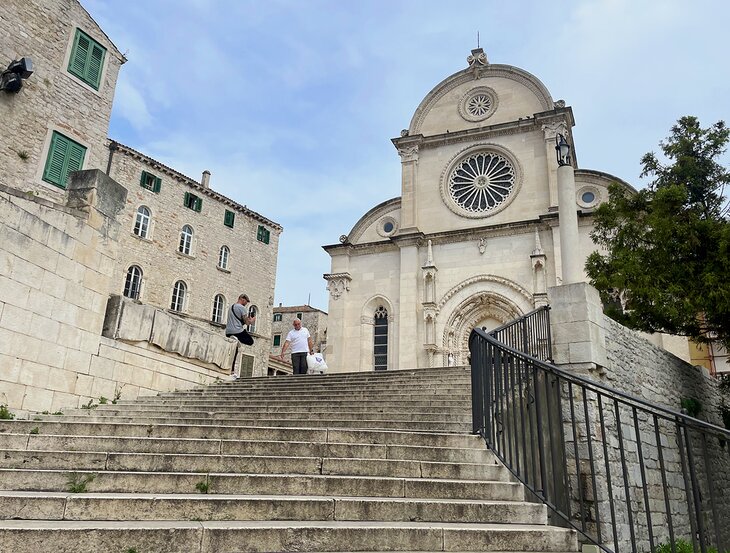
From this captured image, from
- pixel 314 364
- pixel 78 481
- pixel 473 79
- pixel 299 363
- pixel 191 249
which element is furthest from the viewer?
pixel 191 249

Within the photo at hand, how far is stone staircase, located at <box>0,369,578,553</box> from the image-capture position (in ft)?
10.8

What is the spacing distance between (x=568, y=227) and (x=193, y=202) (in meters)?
19.5

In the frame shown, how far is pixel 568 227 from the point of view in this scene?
11453 mm

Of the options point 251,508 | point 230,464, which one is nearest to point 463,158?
point 230,464

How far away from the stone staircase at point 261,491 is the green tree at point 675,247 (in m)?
7.19

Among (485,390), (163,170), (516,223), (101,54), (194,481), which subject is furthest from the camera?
(163,170)

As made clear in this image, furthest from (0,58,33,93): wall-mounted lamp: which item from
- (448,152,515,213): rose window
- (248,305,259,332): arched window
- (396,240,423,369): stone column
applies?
(248,305,259,332): arched window

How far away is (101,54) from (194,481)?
17290mm

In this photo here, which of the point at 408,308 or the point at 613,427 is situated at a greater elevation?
the point at 408,308

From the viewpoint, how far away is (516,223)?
19531 millimetres

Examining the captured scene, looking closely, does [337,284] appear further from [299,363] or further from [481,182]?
[299,363]

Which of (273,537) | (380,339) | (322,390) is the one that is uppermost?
(380,339)

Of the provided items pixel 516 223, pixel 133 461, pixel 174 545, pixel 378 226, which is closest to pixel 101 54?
pixel 378 226

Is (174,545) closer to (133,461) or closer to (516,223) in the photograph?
(133,461)
